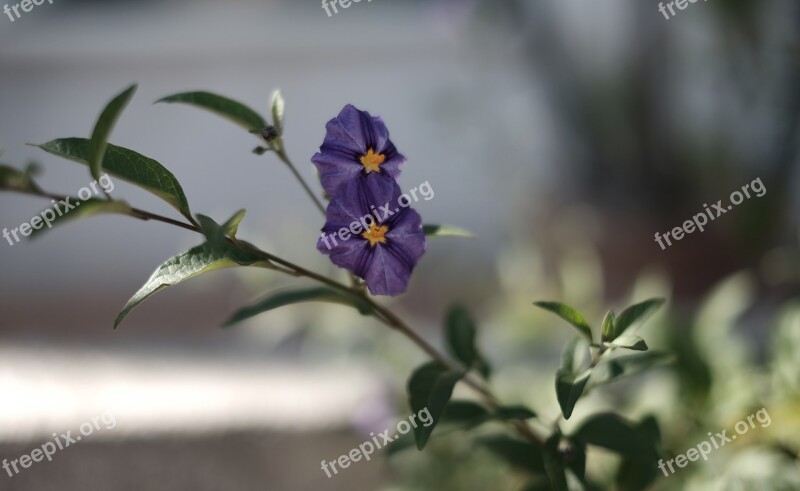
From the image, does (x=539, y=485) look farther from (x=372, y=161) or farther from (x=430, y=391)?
(x=372, y=161)

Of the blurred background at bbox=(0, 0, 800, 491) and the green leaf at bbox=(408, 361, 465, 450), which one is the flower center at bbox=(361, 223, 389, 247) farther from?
the blurred background at bbox=(0, 0, 800, 491)

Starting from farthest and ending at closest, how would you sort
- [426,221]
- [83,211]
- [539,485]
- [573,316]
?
1. [426,221]
2. [539,485]
3. [573,316]
4. [83,211]

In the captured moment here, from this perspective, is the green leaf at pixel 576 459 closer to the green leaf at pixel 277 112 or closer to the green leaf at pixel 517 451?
the green leaf at pixel 517 451

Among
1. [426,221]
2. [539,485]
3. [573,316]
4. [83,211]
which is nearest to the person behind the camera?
[83,211]

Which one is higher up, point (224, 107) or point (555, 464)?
point (224, 107)

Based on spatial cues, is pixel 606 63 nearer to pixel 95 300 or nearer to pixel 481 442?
pixel 95 300

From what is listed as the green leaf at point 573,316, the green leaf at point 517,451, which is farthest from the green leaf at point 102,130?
the green leaf at point 517,451

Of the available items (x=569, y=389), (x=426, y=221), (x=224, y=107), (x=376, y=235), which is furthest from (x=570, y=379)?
(x=426, y=221)
